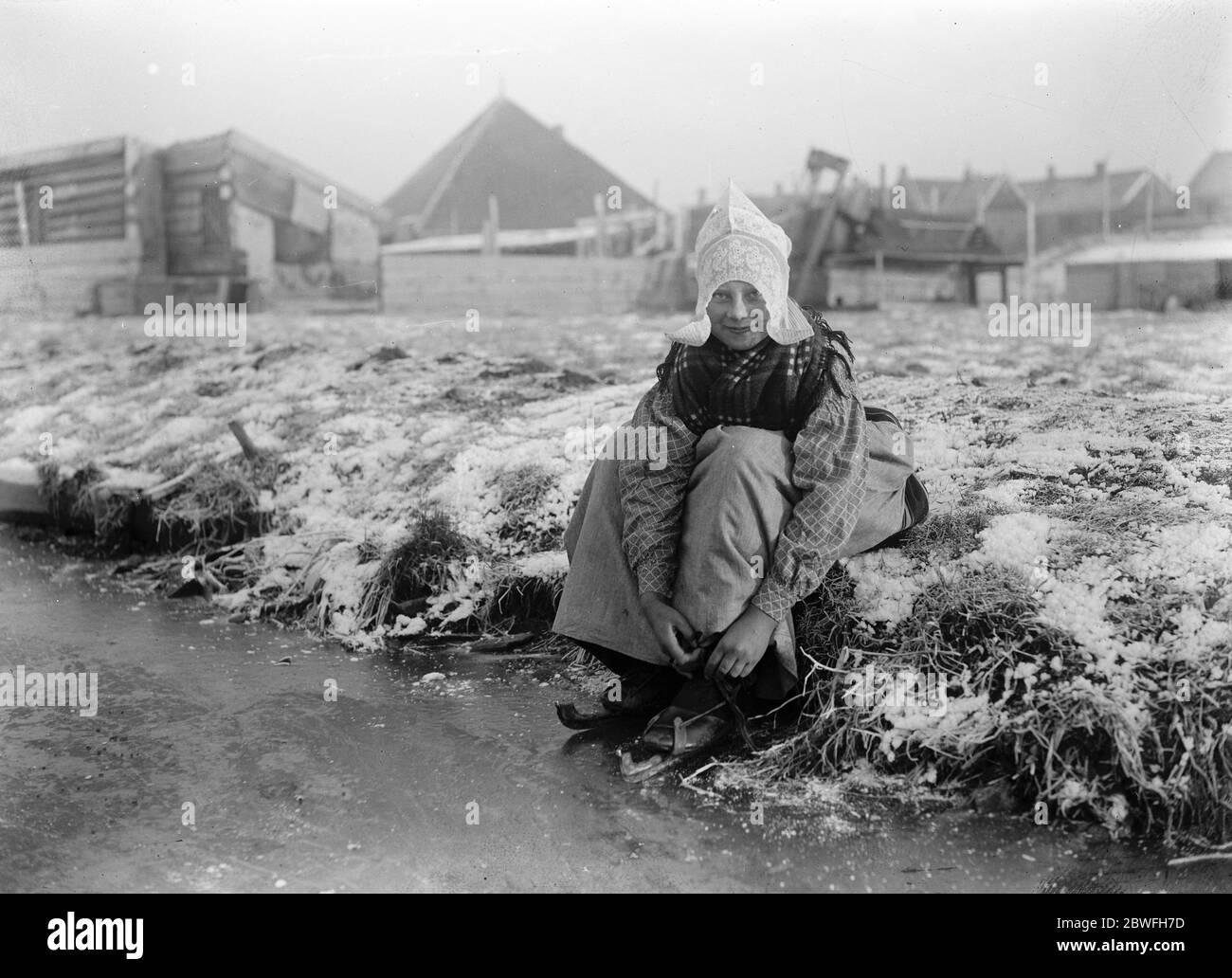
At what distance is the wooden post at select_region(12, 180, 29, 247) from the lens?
533 cm

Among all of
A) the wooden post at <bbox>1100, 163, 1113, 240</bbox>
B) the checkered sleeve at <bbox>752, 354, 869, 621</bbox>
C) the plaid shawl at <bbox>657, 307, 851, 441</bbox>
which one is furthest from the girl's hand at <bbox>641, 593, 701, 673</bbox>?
the wooden post at <bbox>1100, 163, 1113, 240</bbox>

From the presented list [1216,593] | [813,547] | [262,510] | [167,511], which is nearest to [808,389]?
[813,547]

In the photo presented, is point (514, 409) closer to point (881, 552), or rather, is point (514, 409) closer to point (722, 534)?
point (881, 552)

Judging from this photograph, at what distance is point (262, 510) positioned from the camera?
185 inches

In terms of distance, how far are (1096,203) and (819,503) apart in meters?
5.09

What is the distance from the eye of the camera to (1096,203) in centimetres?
657

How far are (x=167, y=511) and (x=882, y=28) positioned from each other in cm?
363

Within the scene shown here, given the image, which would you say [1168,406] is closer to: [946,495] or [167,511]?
[946,495]

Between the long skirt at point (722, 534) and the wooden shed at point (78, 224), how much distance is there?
4.06 m

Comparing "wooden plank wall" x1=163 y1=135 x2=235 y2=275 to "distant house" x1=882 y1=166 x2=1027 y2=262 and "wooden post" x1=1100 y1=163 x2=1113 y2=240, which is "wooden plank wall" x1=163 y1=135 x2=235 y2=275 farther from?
"wooden post" x1=1100 y1=163 x2=1113 y2=240

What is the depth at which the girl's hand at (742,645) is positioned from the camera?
8.18ft

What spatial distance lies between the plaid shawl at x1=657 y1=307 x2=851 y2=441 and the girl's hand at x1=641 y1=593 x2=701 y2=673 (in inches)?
19.0

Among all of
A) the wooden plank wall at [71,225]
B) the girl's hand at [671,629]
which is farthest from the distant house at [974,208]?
the wooden plank wall at [71,225]

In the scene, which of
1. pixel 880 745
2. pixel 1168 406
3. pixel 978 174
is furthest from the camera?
pixel 978 174
